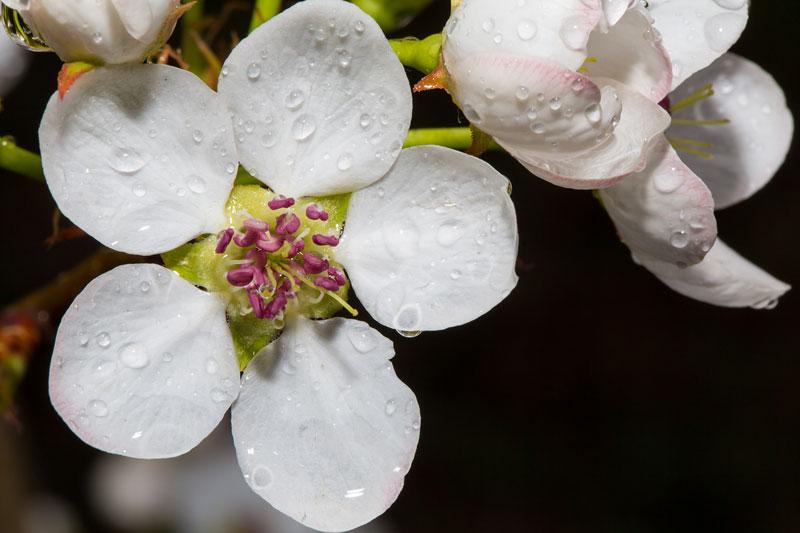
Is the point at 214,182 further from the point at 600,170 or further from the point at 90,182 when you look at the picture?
the point at 600,170

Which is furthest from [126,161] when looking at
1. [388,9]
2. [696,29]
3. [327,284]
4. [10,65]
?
[10,65]

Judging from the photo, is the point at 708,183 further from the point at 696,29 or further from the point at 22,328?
the point at 22,328

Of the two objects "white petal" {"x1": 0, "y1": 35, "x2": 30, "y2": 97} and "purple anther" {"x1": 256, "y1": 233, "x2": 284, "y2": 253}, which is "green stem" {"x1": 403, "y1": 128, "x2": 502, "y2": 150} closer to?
"purple anther" {"x1": 256, "y1": 233, "x2": 284, "y2": 253}

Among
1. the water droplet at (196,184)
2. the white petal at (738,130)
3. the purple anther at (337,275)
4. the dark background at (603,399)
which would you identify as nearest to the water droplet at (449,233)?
the purple anther at (337,275)

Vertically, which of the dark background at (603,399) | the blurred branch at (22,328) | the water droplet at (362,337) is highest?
the water droplet at (362,337)

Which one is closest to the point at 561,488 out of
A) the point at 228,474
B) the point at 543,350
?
the point at 543,350

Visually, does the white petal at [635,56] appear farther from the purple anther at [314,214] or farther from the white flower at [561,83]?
the purple anther at [314,214]
